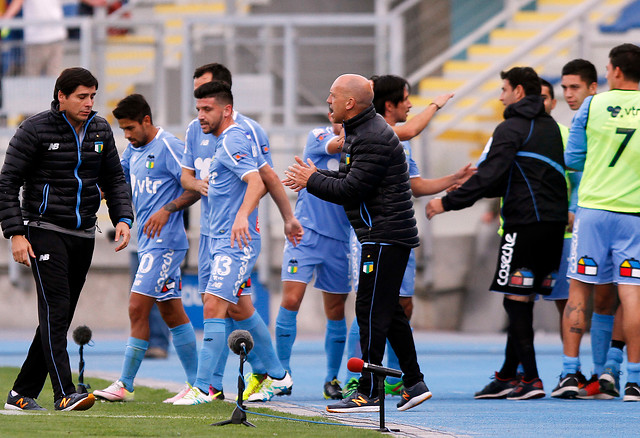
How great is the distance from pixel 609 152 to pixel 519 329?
1.48 m

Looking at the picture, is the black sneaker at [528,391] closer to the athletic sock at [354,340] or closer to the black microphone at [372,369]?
the athletic sock at [354,340]

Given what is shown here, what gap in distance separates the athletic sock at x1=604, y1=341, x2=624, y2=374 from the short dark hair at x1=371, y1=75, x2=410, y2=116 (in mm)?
2513

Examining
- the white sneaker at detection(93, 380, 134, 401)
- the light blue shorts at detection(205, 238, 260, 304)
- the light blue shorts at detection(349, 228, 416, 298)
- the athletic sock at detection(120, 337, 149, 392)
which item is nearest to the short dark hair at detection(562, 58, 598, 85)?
the light blue shorts at detection(349, 228, 416, 298)

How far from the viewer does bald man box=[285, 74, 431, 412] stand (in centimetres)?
796

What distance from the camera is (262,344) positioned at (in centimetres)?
889

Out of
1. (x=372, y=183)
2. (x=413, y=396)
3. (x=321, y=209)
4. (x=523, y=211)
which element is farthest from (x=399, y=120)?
(x=413, y=396)

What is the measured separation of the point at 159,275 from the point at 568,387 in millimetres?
3129

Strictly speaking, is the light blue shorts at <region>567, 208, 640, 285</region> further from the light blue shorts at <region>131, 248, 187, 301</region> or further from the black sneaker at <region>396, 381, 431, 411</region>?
the light blue shorts at <region>131, 248, 187, 301</region>

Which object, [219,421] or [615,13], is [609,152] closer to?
[219,421]

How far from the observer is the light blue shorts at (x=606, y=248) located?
8.97 m

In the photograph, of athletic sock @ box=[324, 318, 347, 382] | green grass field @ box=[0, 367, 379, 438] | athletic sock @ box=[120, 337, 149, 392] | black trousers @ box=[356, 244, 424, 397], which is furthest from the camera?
→ athletic sock @ box=[324, 318, 347, 382]

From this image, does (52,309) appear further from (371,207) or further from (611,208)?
(611,208)

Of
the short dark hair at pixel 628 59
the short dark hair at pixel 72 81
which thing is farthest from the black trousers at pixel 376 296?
the short dark hair at pixel 628 59

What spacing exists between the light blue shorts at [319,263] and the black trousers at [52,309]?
198 cm
